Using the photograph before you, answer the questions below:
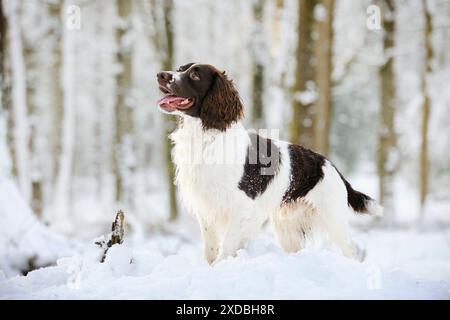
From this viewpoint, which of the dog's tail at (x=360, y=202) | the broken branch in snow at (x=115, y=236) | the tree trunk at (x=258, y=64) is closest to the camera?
the broken branch in snow at (x=115, y=236)

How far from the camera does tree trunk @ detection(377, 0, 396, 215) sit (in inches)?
442

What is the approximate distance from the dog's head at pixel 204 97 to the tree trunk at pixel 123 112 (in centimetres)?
764

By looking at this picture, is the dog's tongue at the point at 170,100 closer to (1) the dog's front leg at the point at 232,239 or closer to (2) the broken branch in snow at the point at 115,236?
(2) the broken branch in snow at the point at 115,236

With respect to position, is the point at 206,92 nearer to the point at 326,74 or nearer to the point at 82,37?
the point at 326,74

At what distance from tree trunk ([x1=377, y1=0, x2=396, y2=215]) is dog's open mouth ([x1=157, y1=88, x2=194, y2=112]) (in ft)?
27.8

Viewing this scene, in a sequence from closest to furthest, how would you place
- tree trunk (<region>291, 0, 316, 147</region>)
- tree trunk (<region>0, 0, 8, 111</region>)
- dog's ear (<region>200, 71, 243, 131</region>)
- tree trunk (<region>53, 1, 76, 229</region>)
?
1. dog's ear (<region>200, 71, 243, 131</region>)
2. tree trunk (<region>0, 0, 8, 111</region>)
3. tree trunk (<region>291, 0, 316, 147</region>)
4. tree trunk (<region>53, 1, 76, 229</region>)

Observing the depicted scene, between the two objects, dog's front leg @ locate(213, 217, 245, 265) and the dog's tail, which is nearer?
dog's front leg @ locate(213, 217, 245, 265)

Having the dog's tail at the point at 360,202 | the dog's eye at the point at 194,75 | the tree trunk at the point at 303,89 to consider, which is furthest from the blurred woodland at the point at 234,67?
the dog's tail at the point at 360,202

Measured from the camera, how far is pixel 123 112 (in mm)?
11484

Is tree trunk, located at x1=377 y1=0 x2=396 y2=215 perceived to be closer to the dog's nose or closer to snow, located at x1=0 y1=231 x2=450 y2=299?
snow, located at x1=0 y1=231 x2=450 y2=299

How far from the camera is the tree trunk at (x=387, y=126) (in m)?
11.2

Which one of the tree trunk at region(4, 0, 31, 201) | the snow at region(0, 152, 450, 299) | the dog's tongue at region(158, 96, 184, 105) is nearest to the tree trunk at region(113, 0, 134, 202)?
the tree trunk at region(4, 0, 31, 201)
